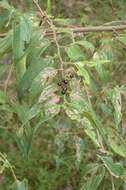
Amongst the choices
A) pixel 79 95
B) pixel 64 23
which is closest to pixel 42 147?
pixel 64 23

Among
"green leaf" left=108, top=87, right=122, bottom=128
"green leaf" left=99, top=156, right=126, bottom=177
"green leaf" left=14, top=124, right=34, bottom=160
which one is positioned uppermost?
"green leaf" left=108, top=87, right=122, bottom=128

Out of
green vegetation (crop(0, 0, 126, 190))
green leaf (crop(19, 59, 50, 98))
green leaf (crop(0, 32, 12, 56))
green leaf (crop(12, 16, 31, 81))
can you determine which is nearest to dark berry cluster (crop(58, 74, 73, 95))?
green vegetation (crop(0, 0, 126, 190))

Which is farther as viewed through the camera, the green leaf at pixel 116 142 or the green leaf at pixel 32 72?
the green leaf at pixel 116 142

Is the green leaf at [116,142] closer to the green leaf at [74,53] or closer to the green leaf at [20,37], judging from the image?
the green leaf at [74,53]

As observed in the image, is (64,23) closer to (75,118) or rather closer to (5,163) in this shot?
(5,163)

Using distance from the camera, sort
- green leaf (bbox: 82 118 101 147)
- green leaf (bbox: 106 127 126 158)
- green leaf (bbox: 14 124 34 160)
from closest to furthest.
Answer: green leaf (bbox: 82 118 101 147)
green leaf (bbox: 14 124 34 160)
green leaf (bbox: 106 127 126 158)

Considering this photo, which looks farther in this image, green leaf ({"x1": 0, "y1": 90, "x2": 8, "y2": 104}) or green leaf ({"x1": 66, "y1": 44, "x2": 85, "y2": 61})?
green leaf ({"x1": 0, "y1": 90, "x2": 8, "y2": 104})

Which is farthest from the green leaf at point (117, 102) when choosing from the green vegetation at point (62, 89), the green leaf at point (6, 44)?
the green leaf at point (6, 44)

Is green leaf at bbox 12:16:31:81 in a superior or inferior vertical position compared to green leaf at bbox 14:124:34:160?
superior

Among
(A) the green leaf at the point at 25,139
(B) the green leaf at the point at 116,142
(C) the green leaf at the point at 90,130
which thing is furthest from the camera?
(B) the green leaf at the point at 116,142

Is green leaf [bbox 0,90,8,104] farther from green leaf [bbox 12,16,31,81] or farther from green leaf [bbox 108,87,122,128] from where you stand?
green leaf [bbox 108,87,122,128]

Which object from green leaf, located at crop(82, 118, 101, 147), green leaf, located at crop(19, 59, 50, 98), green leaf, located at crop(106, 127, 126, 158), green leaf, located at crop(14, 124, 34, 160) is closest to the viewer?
green leaf, located at crop(82, 118, 101, 147)

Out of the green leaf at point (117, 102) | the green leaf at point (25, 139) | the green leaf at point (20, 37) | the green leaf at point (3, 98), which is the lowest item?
the green leaf at point (25, 139)
